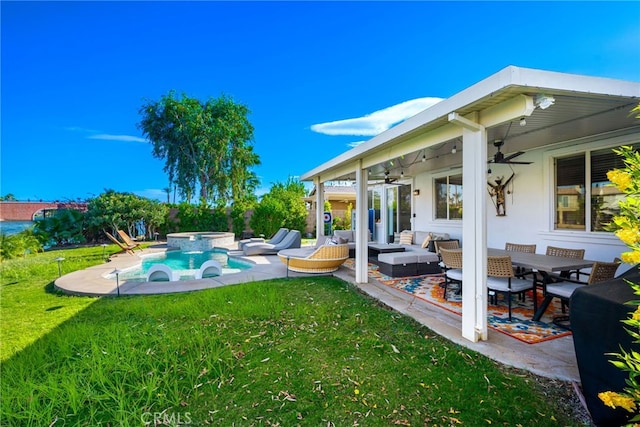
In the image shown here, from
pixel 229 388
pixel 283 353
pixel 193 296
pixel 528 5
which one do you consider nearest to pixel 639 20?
pixel 528 5

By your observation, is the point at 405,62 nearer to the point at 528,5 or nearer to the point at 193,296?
the point at 528,5

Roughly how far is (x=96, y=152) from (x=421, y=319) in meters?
24.4

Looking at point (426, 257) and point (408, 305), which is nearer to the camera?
point (408, 305)

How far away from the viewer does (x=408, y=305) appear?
17.0 feet

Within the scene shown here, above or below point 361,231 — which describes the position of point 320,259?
below

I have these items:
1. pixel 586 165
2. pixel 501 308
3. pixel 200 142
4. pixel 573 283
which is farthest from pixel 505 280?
pixel 200 142

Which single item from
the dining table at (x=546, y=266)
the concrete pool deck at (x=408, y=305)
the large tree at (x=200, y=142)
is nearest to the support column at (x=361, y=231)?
the concrete pool deck at (x=408, y=305)

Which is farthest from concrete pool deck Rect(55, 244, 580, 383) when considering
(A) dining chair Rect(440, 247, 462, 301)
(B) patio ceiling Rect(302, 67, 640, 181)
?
(B) patio ceiling Rect(302, 67, 640, 181)

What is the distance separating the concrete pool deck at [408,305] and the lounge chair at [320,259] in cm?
22

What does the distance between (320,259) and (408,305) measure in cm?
292

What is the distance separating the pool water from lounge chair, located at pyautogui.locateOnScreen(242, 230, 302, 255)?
2.49ft

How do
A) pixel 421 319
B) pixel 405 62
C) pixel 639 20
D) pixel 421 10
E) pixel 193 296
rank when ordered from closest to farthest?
pixel 421 319 < pixel 639 20 < pixel 193 296 < pixel 421 10 < pixel 405 62

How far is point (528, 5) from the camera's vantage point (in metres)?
6.56

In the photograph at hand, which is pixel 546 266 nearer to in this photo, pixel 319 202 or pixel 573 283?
pixel 573 283
